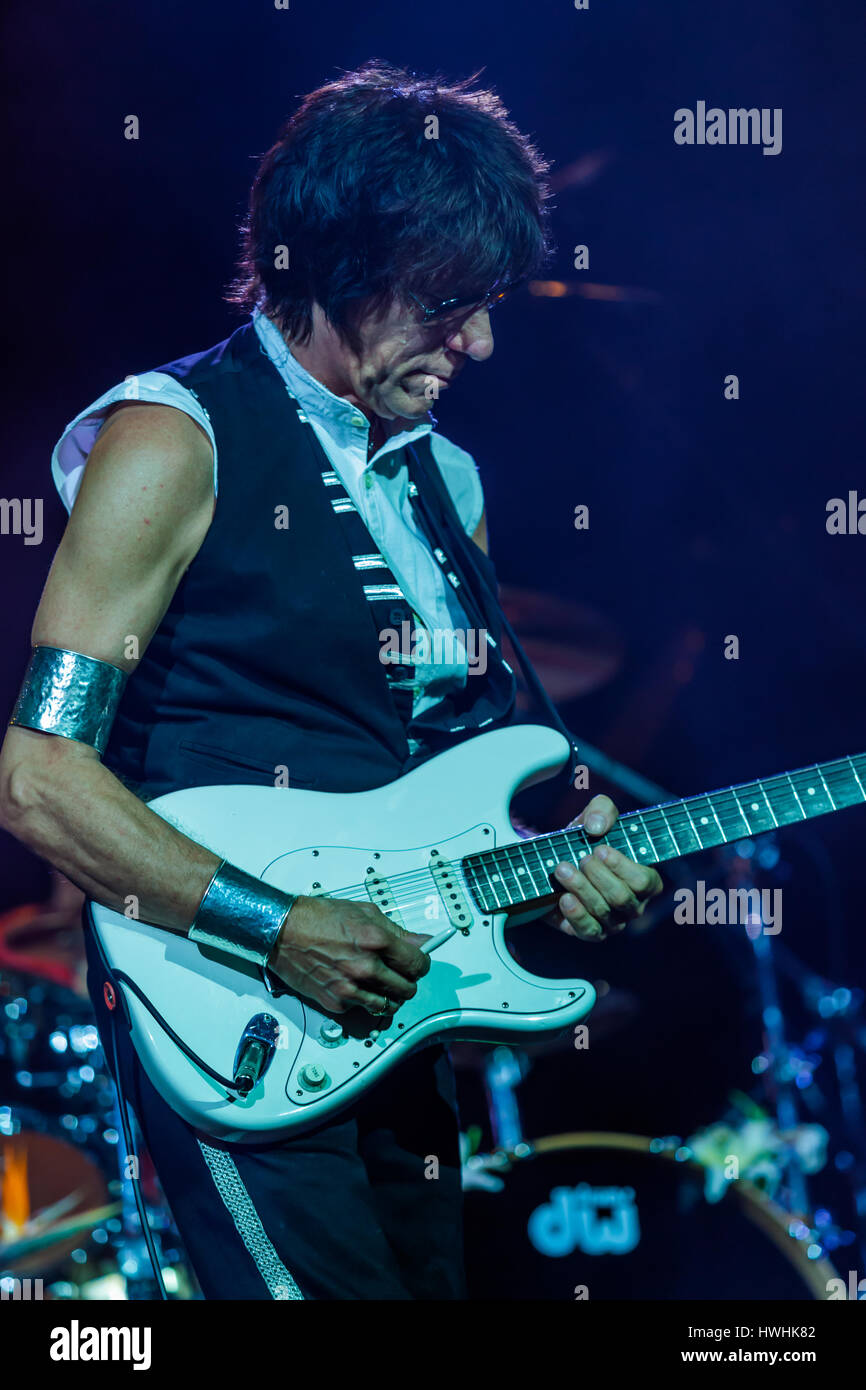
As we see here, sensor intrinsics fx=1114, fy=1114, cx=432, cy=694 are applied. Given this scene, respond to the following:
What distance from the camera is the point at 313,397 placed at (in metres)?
2.10

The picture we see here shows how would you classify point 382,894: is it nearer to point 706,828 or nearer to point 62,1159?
point 706,828

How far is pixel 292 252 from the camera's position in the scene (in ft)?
7.10

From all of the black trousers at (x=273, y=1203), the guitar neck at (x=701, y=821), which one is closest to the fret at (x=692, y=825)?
the guitar neck at (x=701, y=821)

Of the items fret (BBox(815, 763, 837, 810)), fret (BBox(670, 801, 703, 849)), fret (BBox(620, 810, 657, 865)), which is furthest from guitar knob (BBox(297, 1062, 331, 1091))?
fret (BBox(815, 763, 837, 810))

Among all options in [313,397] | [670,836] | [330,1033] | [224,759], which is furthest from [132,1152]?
[313,397]

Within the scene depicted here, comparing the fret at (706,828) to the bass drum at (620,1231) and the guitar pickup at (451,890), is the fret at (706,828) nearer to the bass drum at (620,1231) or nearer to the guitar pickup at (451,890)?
the guitar pickup at (451,890)

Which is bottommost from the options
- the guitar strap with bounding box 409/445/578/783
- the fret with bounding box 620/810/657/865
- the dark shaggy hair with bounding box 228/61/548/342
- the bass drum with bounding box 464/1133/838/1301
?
the bass drum with bounding box 464/1133/838/1301

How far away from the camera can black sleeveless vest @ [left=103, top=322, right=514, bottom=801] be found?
73.3 inches

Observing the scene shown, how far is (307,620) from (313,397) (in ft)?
1.54

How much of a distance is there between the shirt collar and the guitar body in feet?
2.15

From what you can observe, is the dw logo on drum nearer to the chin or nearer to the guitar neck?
the guitar neck

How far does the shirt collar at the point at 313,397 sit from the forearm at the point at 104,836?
80 cm

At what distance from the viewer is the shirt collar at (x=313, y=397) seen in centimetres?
209
